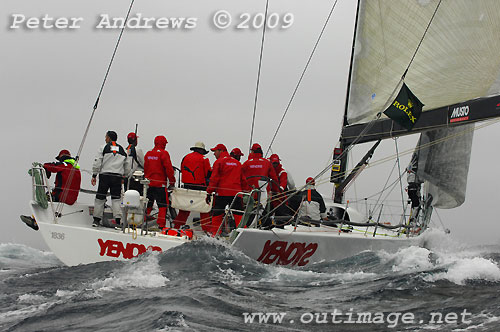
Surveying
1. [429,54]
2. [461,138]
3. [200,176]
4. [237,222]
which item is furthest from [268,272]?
[461,138]

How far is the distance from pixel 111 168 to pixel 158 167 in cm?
67

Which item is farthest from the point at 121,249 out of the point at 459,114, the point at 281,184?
the point at 459,114

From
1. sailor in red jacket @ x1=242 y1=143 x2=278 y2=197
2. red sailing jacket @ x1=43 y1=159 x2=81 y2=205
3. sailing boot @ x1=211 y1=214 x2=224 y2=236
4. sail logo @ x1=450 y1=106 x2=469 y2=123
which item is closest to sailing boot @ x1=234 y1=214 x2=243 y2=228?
sailing boot @ x1=211 y1=214 x2=224 y2=236

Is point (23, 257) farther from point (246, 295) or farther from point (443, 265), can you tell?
point (443, 265)

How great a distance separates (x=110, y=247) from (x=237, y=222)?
1914 millimetres

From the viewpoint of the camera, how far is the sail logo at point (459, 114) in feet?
29.8

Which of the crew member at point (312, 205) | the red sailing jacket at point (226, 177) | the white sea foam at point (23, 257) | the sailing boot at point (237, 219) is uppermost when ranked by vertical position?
the red sailing jacket at point (226, 177)

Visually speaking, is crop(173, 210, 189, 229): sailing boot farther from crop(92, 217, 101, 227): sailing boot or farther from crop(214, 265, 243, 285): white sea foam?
crop(214, 265, 243, 285): white sea foam

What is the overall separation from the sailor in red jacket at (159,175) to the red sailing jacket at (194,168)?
0.33 metres

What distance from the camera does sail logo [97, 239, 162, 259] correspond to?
26.3 feet

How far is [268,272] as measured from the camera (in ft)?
25.2

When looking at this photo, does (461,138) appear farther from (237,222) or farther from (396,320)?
(396,320)

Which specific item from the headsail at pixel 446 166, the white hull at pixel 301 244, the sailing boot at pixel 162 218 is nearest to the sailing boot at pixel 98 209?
the sailing boot at pixel 162 218

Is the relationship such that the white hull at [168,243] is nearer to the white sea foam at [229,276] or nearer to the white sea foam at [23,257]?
the white sea foam at [229,276]
